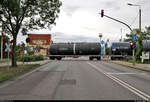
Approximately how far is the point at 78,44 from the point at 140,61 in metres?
18.2

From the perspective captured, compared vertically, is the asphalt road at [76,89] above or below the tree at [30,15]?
below

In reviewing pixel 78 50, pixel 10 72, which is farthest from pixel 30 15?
pixel 78 50

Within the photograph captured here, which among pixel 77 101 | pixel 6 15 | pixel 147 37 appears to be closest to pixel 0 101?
pixel 77 101

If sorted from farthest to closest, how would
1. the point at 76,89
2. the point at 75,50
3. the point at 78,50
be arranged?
the point at 75,50 → the point at 78,50 → the point at 76,89

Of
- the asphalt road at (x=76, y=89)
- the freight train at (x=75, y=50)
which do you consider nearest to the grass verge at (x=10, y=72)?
the asphalt road at (x=76, y=89)

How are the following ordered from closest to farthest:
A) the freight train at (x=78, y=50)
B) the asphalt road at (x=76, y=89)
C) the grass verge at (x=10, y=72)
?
the asphalt road at (x=76, y=89) < the grass verge at (x=10, y=72) < the freight train at (x=78, y=50)

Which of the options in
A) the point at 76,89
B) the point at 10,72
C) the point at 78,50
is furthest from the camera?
the point at 78,50

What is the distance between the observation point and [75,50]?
1821 inches

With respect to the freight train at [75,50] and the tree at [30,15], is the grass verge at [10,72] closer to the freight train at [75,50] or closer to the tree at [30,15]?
the tree at [30,15]

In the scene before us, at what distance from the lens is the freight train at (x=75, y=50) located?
4612 cm

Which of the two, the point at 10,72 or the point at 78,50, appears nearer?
the point at 10,72

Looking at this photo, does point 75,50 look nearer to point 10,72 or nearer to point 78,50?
point 78,50

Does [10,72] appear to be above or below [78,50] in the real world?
below

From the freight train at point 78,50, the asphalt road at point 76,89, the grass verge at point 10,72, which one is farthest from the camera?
the freight train at point 78,50
